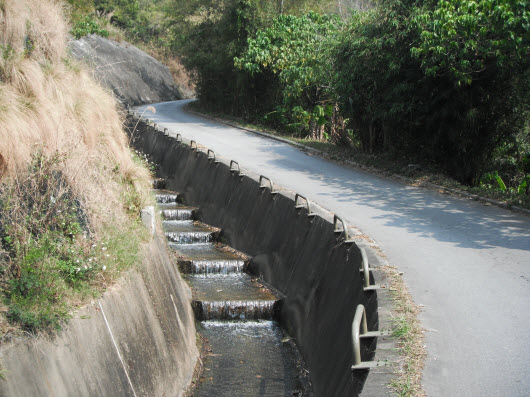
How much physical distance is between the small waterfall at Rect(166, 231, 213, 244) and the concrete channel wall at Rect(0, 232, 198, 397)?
15.3ft

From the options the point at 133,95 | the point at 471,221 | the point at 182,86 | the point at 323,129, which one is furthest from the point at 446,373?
the point at 182,86

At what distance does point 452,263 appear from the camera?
9211 mm

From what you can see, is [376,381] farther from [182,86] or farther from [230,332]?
[182,86]

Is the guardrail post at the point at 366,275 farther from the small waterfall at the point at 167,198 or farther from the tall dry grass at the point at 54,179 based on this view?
the small waterfall at the point at 167,198

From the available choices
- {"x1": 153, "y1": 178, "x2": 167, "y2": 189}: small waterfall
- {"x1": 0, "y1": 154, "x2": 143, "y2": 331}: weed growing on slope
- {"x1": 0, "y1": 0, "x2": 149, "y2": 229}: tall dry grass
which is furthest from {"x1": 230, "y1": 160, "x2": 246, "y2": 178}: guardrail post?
{"x1": 0, "y1": 154, "x2": 143, "y2": 331}: weed growing on slope

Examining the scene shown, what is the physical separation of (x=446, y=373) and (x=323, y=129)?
20.6 metres

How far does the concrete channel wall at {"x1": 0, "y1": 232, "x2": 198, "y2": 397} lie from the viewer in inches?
216

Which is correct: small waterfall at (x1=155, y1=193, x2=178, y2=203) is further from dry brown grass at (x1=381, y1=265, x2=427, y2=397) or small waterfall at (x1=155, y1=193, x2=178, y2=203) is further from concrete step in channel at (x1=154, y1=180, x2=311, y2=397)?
dry brown grass at (x1=381, y1=265, x2=427, y2=397)

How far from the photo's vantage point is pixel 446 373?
18.9 ft

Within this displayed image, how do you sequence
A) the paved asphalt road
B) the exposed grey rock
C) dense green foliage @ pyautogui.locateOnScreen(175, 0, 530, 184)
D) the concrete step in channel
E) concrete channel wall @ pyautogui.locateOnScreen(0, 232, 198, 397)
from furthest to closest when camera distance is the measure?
1. the exposed grey rock
2. dense green foliage @ pyautogui.locateOnScreen(175, 0, 530, 184)
3. the concrete step in channel
4. the paved asphalt road
5. concrete channel wall @ pyautogui.locateOnScreen(0, 232, 198, 397)

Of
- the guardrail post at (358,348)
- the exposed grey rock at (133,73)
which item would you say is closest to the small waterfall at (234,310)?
the guardrail post at (358,348)

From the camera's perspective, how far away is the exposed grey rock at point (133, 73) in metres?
40.8

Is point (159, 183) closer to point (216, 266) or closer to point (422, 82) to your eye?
point (216, 266)

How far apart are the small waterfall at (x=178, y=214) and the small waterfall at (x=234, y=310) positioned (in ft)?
18.6
